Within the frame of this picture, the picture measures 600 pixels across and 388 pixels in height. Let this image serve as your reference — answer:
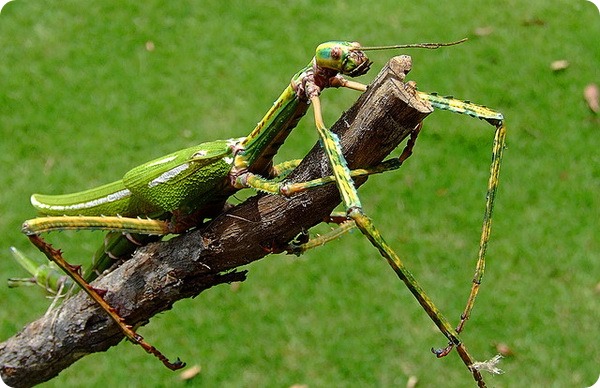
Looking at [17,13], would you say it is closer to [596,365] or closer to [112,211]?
[112,211]

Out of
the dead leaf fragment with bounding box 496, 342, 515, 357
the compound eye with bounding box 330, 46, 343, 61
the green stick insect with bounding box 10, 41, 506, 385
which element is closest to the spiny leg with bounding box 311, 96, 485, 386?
the green stick insect with bounding box 10, 41, 506, 385

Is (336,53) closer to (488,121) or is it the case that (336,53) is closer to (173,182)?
(488,121)

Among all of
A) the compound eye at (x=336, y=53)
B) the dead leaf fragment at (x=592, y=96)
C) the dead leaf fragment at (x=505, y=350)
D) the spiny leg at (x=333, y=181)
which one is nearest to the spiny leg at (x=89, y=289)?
the spiny leg at (x=333, y=181)

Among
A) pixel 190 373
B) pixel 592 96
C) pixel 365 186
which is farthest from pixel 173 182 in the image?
pixel 592 96

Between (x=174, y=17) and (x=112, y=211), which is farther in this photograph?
(x=174, y=17)

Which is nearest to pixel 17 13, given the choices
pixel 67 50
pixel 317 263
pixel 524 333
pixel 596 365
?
pixel 67 50

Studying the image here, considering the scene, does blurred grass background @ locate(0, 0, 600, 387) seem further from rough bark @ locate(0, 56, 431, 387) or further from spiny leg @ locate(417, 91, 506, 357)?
spiny leg @ locate(417, 91, 506, 357)

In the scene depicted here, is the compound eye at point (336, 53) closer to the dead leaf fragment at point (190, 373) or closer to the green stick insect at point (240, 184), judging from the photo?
the green stick insect at point (240, 184)
